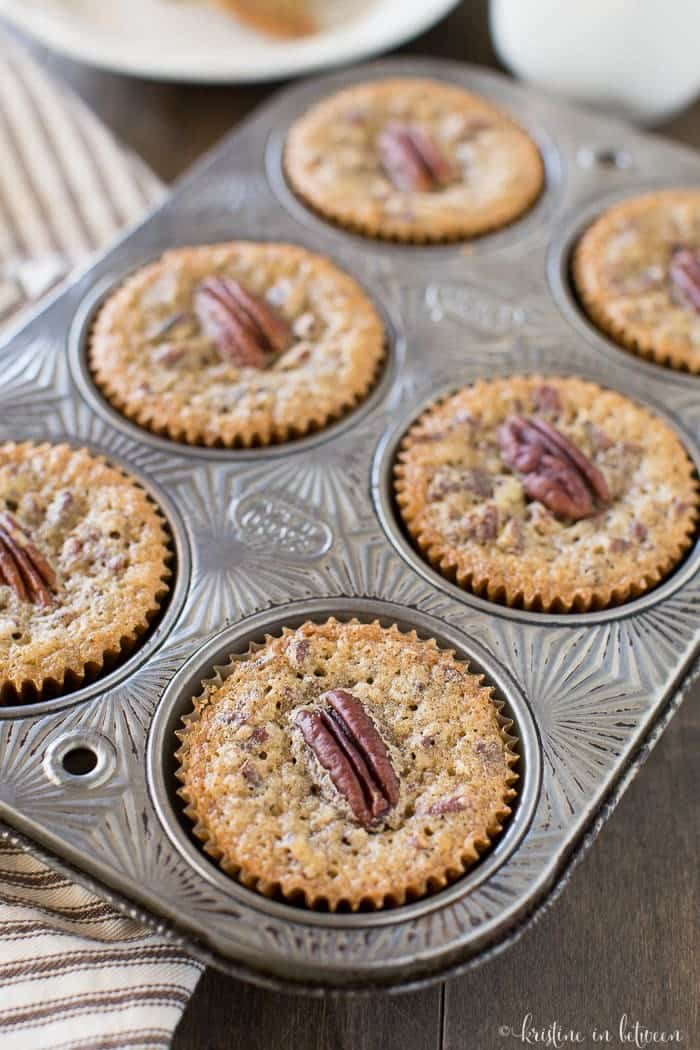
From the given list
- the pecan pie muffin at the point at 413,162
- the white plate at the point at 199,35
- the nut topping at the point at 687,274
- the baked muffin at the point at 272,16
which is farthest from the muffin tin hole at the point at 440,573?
the baked muffin at the point at 272,16

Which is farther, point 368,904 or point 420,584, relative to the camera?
point 420,584

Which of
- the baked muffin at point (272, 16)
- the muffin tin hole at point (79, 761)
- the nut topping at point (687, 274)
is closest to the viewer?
the muffin tin hole at point (79, 761)

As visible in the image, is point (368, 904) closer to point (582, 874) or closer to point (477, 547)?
point (582, 874)

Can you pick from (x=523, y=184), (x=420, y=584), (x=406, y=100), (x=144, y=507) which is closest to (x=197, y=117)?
(x=406, y=100)

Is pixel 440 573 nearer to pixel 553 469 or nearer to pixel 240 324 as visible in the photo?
pixel 553 469

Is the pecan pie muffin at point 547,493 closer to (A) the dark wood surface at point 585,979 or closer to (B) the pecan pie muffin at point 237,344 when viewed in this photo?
(B) the pecan pie muffin at point 237,344

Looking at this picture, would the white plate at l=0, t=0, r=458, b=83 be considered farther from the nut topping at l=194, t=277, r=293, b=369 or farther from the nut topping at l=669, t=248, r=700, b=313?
the nut topping at l=669, t=248, r=700, b=313
